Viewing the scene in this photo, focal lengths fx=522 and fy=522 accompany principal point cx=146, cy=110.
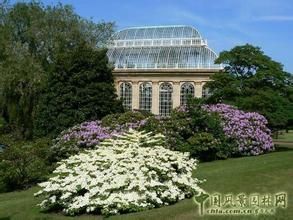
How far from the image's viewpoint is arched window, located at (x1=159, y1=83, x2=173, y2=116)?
6262 cm

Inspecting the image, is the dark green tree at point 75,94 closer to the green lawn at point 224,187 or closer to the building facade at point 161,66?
the green lawn at point 224,187

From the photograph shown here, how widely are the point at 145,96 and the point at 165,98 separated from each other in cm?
283

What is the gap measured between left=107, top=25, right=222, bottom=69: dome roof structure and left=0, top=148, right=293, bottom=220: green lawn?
4593cm

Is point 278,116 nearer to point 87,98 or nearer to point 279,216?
point 87,98

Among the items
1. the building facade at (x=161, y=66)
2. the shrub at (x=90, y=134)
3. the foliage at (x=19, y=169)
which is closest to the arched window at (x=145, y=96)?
the building facade at (x=161, y=66)

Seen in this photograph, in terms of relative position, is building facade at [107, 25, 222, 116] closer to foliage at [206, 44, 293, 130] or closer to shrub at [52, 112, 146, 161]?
foliage at [206, 44, 293, 130]

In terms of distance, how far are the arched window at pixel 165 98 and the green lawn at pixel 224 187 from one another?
47.4 m

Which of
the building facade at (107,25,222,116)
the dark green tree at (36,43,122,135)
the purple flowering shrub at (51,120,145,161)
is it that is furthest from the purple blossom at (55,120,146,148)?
the building facade at (107,25,222,116)

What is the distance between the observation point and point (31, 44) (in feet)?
120

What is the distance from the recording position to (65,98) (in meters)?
20.3

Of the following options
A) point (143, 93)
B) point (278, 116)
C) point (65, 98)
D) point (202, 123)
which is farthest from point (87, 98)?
point (143, 93)

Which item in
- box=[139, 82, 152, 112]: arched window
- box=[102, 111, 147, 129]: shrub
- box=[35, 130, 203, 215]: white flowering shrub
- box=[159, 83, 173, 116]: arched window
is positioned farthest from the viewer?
box=[139, 82, 152, 112]: arched window

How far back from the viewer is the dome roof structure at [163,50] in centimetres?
6072

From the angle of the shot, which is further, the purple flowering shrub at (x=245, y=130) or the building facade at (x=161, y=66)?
the building facade at (x=161, y=66)
